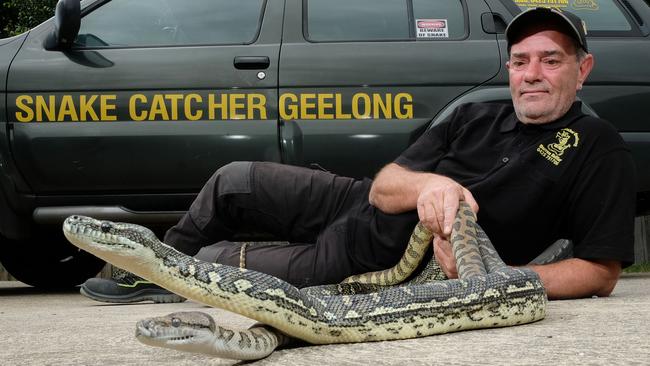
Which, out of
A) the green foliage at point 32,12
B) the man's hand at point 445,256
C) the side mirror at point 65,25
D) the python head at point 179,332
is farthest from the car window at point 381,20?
the green foliage at point 32,12

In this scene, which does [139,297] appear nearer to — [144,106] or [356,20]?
[144,106]

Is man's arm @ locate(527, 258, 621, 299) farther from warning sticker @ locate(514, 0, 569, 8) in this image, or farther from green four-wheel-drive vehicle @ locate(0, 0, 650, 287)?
warning sticker @ locate(514, 0, 569, 8)

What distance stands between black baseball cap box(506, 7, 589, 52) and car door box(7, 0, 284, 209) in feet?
7.38

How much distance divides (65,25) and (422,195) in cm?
331

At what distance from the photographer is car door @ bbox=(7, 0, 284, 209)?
5.99 m

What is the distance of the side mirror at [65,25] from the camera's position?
5.89m

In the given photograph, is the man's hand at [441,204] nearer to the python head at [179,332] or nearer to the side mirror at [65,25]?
the python head at [179,332]

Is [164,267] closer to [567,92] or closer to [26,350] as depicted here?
[26,350]

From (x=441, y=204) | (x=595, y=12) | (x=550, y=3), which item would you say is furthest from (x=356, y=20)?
(x=441, y=204)

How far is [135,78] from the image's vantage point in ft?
19.9

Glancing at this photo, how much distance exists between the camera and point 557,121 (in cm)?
397

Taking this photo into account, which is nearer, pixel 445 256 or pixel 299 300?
pixel 299 300

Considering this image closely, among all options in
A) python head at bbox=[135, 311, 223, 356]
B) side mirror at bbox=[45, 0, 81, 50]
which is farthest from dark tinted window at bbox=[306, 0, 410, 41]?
python head at bbox=[135, 311, 223, 356]

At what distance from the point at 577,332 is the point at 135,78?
398 centimetres
